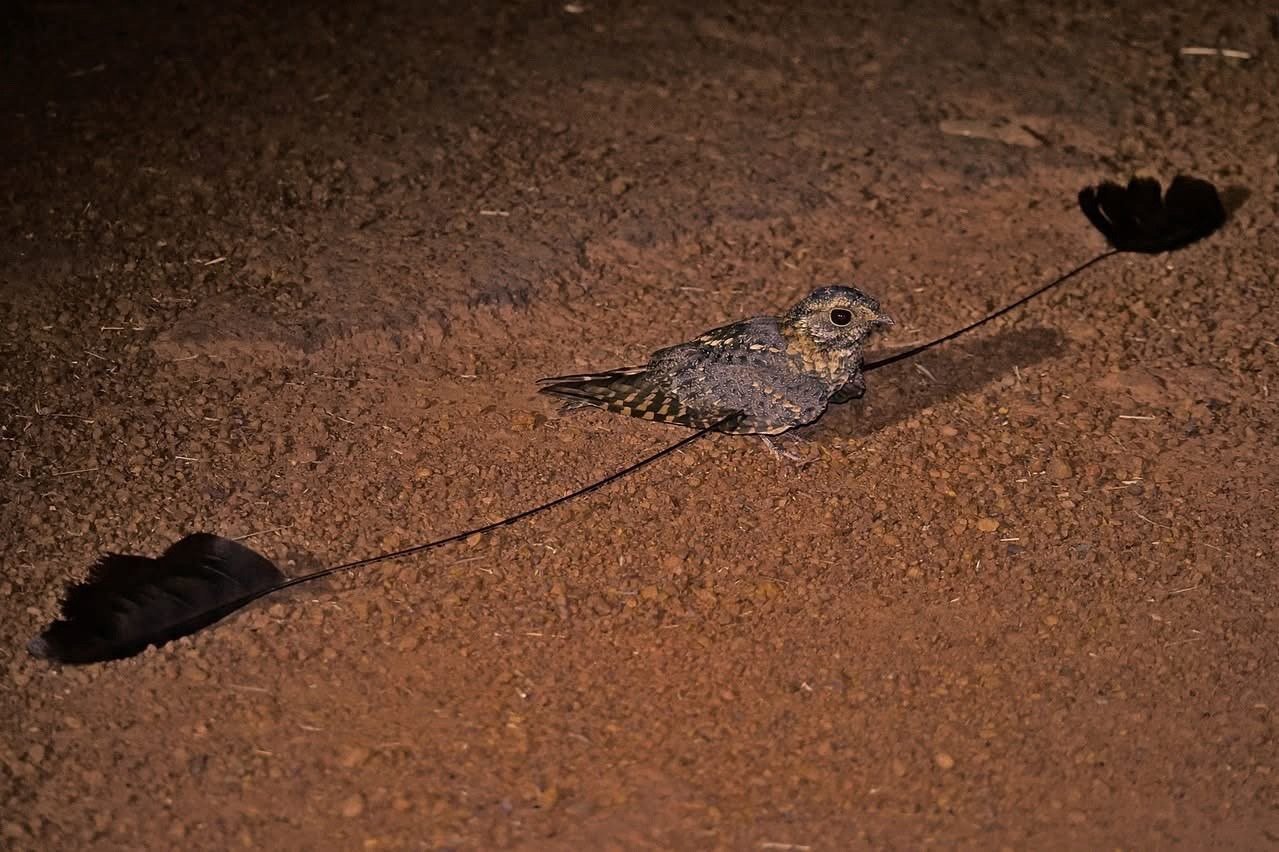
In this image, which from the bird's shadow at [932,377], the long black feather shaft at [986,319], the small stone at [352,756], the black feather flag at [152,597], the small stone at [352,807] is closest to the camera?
the small stone at [352,807]

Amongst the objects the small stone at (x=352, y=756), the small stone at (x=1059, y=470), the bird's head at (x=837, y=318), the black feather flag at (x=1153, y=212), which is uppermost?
the bird's head at (x=837, y=318)

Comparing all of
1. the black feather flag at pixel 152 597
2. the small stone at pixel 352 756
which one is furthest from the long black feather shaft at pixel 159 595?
the small stone at pixel 352 756

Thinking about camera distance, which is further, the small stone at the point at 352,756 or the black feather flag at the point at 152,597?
the black feather flag at the point at 152,597

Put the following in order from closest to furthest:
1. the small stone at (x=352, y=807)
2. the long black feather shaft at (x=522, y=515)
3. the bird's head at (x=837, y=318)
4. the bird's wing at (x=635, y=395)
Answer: the small stone at (x=352, y=807) → the long black feather shaft at (x=522, y=515) → the bird's head at (x=837, y=318) → the bird's wing at (x=635, y=395)

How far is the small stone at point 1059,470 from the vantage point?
4434 mm

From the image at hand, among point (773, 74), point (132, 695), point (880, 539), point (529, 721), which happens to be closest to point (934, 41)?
point (773, 74)

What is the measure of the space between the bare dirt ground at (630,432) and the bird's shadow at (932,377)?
2 cm

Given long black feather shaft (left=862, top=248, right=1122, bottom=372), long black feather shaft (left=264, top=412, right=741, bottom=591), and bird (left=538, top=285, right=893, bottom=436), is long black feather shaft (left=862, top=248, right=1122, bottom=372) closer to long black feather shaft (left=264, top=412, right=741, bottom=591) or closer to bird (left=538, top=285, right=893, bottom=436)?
bird (left=538, top=285, right=893, bottom=436)

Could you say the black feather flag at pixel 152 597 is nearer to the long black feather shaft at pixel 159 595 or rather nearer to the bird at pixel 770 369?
the long black feather shaft at pixel 159 595

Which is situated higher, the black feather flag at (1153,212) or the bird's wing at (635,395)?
the black feather flag at (1153,212)

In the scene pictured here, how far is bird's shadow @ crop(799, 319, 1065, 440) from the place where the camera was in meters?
4.64

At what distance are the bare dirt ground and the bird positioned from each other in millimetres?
159

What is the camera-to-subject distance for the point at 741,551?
4.20 meters

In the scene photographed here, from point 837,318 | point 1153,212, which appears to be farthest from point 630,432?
point 1153,212
